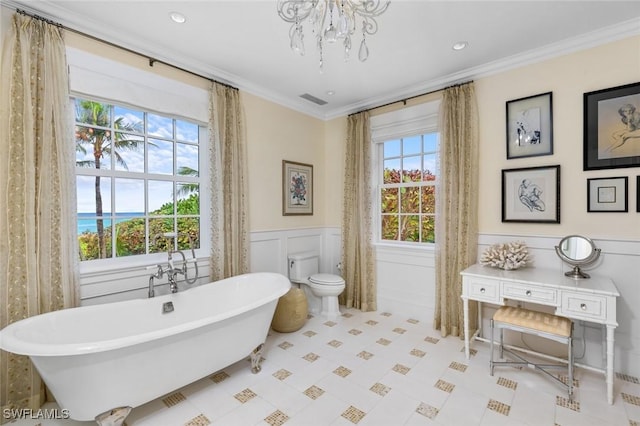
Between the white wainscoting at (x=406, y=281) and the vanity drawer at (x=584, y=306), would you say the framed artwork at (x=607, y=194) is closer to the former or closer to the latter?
the vanity drawer at (x=584, y=306)

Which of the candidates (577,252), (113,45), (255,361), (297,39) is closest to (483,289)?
(577,252)

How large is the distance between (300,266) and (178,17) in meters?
2.64

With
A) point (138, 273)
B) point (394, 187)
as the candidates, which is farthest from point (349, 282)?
point (138, 273)

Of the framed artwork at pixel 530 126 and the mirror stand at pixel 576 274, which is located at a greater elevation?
the framed artwork at pixel 530 126

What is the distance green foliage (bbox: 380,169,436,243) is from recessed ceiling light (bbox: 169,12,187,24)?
8.49 ft

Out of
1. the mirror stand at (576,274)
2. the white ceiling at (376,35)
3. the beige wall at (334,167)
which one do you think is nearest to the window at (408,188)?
the beige wall at (334,167)

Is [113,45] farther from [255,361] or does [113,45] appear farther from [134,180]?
[255,361]

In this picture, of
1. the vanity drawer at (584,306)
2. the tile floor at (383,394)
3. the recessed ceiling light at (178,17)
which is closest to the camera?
the tile floor at (383,394)

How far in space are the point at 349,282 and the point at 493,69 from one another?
276 centimetres

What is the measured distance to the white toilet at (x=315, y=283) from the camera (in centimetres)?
339

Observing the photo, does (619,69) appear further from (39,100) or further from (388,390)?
(39,100)

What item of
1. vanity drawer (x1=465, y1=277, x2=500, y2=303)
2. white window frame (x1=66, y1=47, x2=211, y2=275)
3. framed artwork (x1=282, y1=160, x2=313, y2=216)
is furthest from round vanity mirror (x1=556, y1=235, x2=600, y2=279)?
white window frame (x1=66, y1=47, x2=211, y2=275)

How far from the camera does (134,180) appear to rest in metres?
2.59

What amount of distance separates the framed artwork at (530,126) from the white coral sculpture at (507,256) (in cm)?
83
